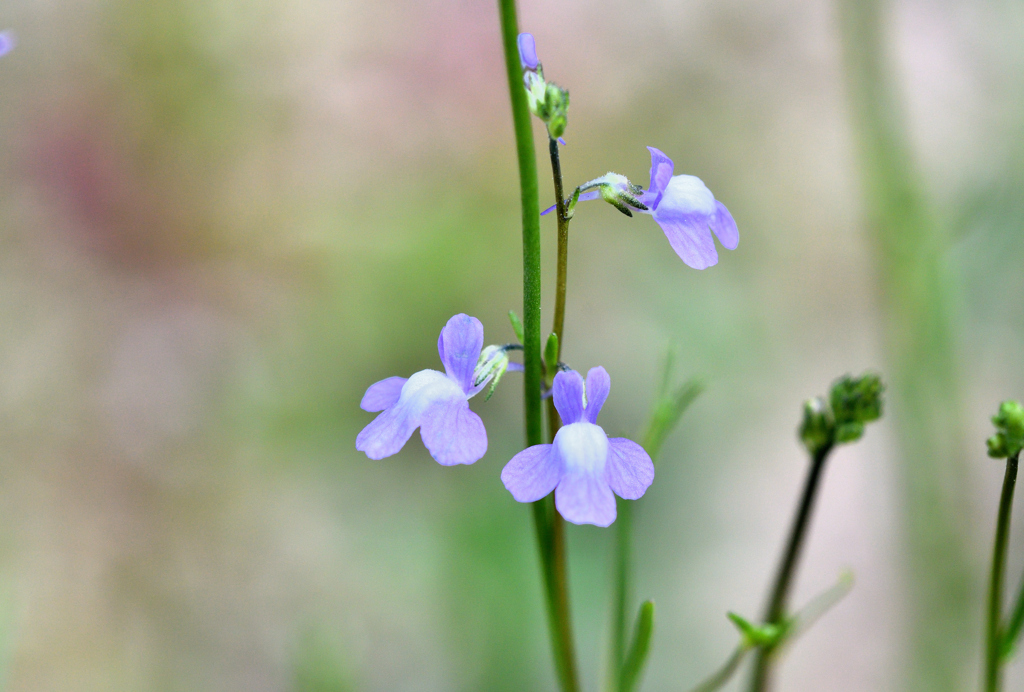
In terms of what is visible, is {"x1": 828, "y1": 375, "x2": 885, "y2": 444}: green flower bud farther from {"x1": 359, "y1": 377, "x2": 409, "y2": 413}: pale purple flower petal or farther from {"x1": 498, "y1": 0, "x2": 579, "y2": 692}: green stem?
{"x1": 359, "y1": 377, "x2": 409, "y2": 413}: pale purple flower petal

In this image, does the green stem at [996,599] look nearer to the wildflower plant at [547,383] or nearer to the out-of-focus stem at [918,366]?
the wildflower plant at [547,383]

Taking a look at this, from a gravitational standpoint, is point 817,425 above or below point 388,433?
above

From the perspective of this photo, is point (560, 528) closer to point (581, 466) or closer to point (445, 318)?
point (581, 466)

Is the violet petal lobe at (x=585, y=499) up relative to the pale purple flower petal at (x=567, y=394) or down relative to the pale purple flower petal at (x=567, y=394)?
down

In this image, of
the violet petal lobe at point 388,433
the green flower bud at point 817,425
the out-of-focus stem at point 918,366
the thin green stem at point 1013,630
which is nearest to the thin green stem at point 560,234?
the violet petal lobe at point 388,433

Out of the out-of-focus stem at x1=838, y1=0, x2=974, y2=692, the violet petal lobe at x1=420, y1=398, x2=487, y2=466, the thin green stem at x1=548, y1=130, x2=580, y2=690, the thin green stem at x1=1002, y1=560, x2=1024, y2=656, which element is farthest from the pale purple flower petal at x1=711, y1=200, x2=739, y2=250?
the out-of-focus stem at x1=838, y1=0, x2=974, y2=692

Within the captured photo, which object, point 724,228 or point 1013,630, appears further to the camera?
point 1013,630

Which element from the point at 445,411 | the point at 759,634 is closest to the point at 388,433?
the point at 445,411
